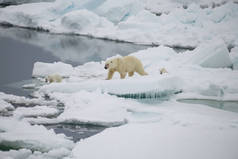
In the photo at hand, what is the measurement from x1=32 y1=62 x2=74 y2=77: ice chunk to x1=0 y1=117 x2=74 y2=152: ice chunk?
12.7 ft

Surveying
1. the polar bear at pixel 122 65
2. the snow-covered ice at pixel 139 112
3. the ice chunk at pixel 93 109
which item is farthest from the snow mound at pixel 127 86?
the polar bear at pixel 122 65

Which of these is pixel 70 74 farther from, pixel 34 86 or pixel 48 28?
pixel 48 28

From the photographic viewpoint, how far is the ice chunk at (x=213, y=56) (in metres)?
7.24

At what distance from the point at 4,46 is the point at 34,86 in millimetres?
5655

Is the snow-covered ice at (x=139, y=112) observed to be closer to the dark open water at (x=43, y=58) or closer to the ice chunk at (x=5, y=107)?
the ice chunk at (x=5, y=107)

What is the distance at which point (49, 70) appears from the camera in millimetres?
6980

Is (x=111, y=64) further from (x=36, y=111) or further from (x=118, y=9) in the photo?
Result: (x=118, y=9)

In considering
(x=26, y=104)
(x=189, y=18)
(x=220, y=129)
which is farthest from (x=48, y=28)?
(x=220, y=129)

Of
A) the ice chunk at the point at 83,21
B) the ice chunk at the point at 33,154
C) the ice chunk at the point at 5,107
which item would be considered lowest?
the ice chunk at the point at 33,154

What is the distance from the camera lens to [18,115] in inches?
140

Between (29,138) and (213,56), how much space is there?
17.4ft

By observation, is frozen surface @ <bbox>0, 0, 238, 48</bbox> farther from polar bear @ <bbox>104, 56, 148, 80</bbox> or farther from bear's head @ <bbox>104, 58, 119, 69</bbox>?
bear's head @ <bbox>104, 58, 119, 69</bbox>

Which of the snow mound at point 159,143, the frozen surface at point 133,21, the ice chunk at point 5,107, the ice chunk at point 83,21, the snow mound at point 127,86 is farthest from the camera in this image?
the ice chunk at point 83,21

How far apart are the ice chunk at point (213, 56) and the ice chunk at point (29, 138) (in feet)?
16.1
